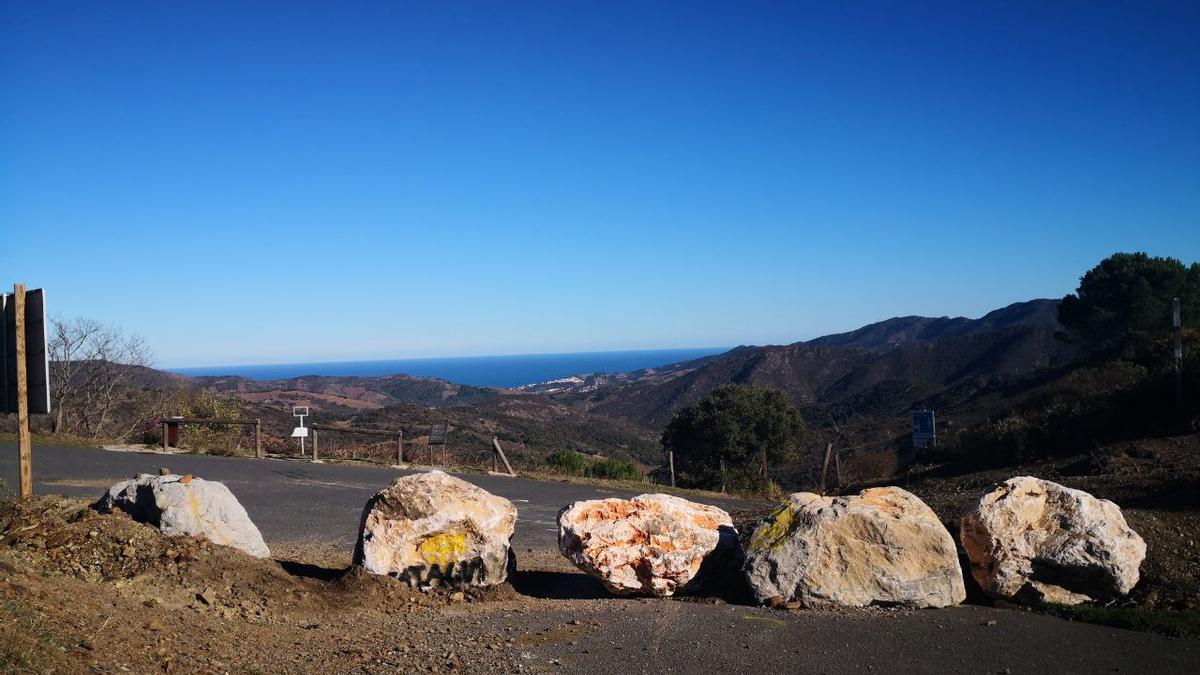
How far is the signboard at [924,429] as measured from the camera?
23913mm

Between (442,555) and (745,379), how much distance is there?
257 feet

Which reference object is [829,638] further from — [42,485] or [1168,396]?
[1168,396]

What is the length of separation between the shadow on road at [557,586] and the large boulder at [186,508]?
2781 millimetres

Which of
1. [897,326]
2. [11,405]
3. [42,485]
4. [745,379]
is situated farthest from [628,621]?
[897,326]

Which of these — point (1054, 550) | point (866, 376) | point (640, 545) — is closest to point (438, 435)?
point (640, 545)

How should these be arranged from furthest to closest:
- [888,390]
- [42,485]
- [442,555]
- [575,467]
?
1. [888,390]
2. [575,467]
3. [42,485]
4. [442,555]

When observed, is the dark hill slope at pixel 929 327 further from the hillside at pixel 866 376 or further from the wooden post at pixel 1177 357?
the wooden post at pixel 1177 357

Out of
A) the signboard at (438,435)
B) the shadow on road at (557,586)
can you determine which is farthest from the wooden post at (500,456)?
the shadow on road at (557,586)

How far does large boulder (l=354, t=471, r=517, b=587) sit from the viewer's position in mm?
8492

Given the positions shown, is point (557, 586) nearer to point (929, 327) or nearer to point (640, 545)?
point (640, 545)

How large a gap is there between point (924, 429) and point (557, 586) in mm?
17418

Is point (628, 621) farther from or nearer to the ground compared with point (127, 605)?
nearer to the ground

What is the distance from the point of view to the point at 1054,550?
7.75 meters

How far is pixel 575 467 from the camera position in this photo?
24797 mm
